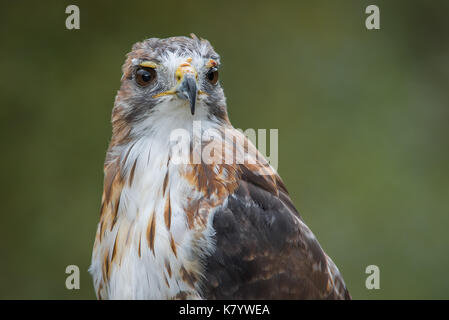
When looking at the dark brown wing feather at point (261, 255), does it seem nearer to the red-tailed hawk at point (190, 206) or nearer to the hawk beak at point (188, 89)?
the red-tailed hawk at point (190, 206)

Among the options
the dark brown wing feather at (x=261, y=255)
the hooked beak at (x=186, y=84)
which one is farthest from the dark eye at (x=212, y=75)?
the dark brown wing feather at (x=261, y=255)

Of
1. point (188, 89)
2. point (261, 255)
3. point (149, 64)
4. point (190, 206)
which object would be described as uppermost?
point (149, 64)

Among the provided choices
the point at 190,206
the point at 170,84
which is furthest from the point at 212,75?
the point at 190,206

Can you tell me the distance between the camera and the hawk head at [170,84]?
7.98ft

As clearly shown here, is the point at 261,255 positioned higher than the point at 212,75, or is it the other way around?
the point at 212,75

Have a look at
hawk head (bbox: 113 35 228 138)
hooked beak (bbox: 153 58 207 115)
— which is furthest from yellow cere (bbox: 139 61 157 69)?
hooked beak (bbox: 153 58 207 115)

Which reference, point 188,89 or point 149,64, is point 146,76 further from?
point 188,89

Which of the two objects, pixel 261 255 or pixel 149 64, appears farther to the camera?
pixel 149 64

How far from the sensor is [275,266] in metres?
2.37

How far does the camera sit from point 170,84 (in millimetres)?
2461

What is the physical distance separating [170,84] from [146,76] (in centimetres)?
13

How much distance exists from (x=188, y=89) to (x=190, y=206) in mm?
450

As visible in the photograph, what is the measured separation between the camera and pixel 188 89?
2352 millimetres
